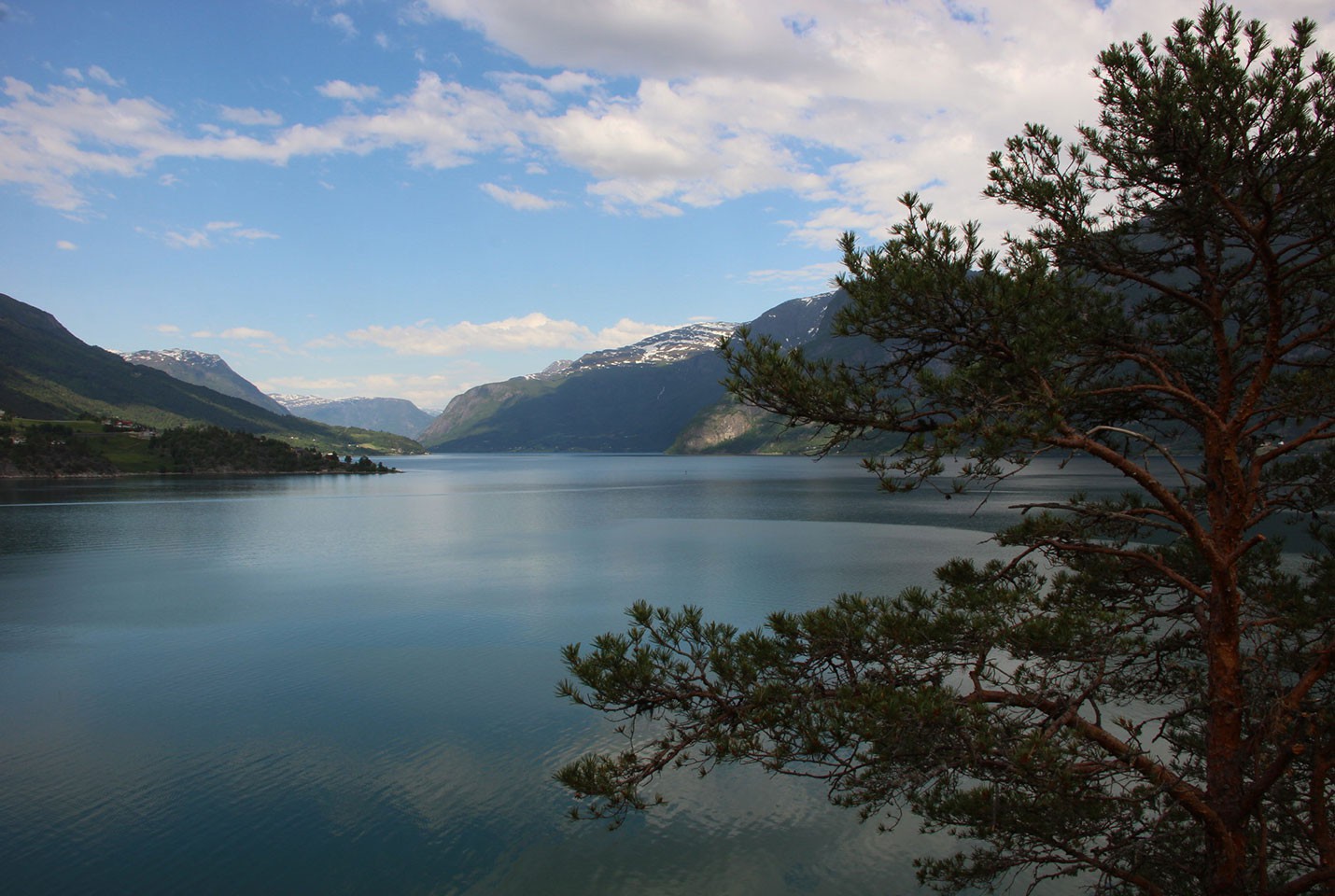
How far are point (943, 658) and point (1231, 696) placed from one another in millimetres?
2695

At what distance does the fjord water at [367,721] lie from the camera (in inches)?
638

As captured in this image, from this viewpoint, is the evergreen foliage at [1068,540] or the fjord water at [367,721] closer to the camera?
the evergreen foliage at [1068,540]

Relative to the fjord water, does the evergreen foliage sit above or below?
above

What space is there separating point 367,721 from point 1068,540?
2247 centimetres

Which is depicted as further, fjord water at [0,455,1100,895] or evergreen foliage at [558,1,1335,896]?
fjord water at [0,455,1100,895]

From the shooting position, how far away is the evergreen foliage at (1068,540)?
7.25m

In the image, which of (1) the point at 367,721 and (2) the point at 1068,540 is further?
(1) the point at 367,721

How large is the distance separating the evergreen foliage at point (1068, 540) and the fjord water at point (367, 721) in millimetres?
9331

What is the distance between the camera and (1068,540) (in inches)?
343

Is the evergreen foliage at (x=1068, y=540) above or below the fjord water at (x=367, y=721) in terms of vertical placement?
above

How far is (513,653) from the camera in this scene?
32062mm

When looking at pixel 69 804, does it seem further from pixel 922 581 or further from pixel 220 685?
pixel 922 581

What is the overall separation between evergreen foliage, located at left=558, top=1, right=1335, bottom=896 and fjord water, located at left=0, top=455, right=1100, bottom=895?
9331mm

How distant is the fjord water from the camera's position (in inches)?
638
